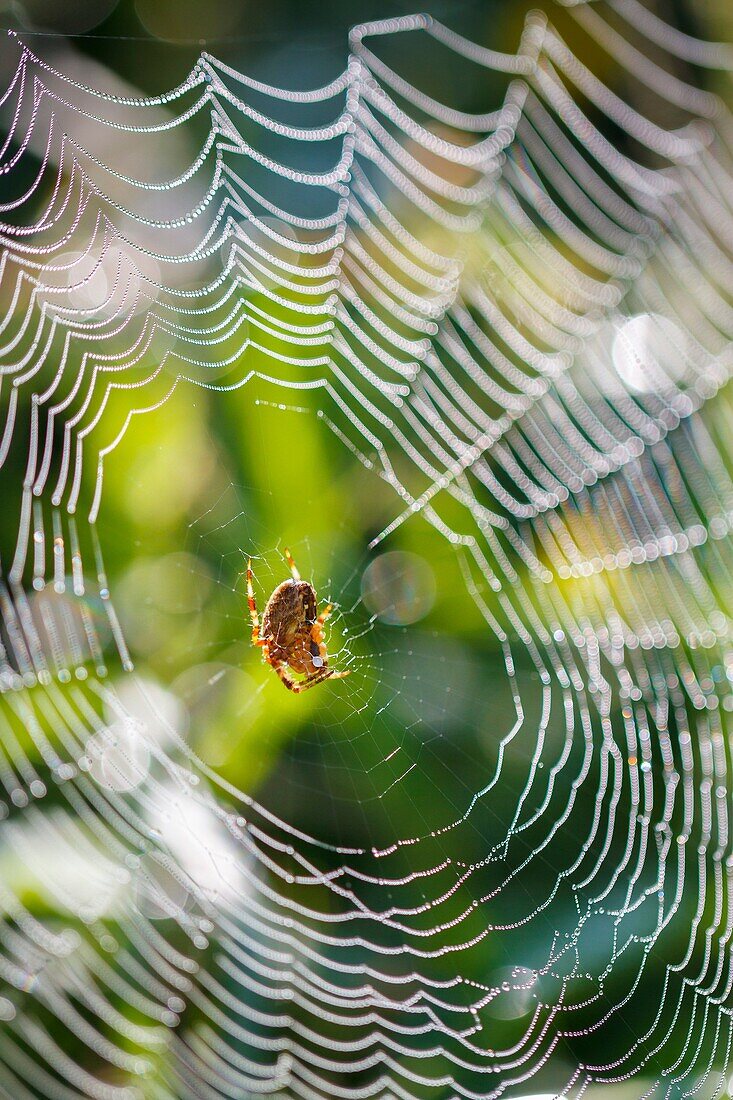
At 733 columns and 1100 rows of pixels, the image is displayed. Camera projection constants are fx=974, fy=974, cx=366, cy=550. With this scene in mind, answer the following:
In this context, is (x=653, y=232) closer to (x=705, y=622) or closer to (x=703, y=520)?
(x=703, y=520)

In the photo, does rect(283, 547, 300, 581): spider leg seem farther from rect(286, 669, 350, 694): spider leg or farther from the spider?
rect(286, 669, 350, 694): spider leg

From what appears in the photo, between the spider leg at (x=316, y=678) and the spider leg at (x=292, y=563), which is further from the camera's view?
the spider leg at (x=292, y=563)

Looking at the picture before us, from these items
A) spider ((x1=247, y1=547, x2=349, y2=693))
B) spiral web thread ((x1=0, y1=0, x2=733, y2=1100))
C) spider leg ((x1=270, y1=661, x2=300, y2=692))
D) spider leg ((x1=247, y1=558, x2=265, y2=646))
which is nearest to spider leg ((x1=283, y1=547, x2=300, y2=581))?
spider ((x1=247, y1=547, x2=349, y2=693))

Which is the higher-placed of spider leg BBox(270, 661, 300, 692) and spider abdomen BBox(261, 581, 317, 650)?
spider abdomen BBox(261, 581, 317, 650)

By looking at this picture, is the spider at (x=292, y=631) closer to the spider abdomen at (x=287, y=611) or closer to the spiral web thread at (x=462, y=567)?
the spider abdomen at (x=287, y=611)

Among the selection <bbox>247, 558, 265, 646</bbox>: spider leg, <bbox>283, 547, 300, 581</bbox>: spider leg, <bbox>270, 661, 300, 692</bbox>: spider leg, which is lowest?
<bbox>270, 661, 300, 692</bbox>: spider leg

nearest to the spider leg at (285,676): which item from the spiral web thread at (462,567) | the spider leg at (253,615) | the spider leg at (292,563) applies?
the spider leg at (253,615)

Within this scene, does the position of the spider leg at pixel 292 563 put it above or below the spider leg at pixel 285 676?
above
